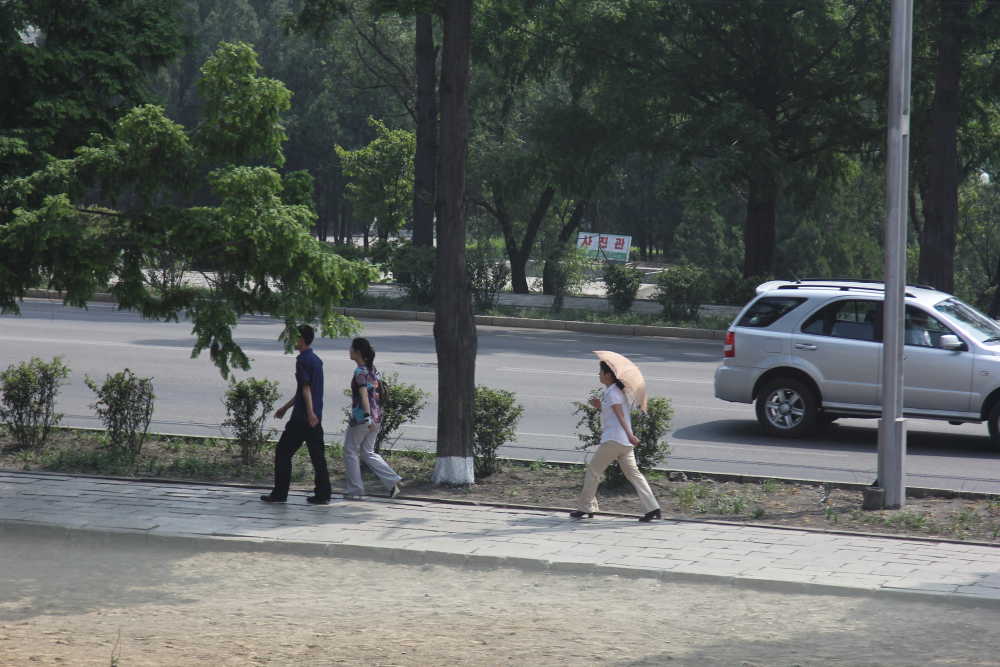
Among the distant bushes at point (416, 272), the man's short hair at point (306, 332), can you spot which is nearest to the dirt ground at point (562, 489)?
the man's short hair at point (306, 332)

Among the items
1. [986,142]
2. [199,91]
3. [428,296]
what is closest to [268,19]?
[428,296]

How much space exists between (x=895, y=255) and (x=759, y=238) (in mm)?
19543

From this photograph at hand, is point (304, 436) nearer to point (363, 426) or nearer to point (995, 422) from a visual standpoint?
point (363, 426)

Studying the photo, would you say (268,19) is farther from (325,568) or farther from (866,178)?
(325,568)

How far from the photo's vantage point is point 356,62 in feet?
150

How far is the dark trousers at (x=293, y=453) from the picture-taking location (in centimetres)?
828

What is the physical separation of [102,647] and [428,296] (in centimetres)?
2070

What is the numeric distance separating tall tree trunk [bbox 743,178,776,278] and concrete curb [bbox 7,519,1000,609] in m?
21.6

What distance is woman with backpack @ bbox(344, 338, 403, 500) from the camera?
8.47 meters

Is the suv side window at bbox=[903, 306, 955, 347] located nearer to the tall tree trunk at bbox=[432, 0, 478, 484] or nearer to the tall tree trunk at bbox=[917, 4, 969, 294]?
the tall tree trunk at bbox=[432, 0, 478, 484]

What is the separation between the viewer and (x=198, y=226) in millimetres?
7578

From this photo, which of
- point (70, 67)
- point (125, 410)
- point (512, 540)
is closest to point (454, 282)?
point (512, 540)

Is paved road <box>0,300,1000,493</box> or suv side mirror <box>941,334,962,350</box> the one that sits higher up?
suv side mirror <box>941,334,962,350</box>

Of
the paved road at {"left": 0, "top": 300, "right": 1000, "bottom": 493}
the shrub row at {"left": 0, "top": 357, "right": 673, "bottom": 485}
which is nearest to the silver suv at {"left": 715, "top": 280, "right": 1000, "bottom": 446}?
the paved road at {"left": 0, "top": 300, "right": 1000, "bottom": 493}
